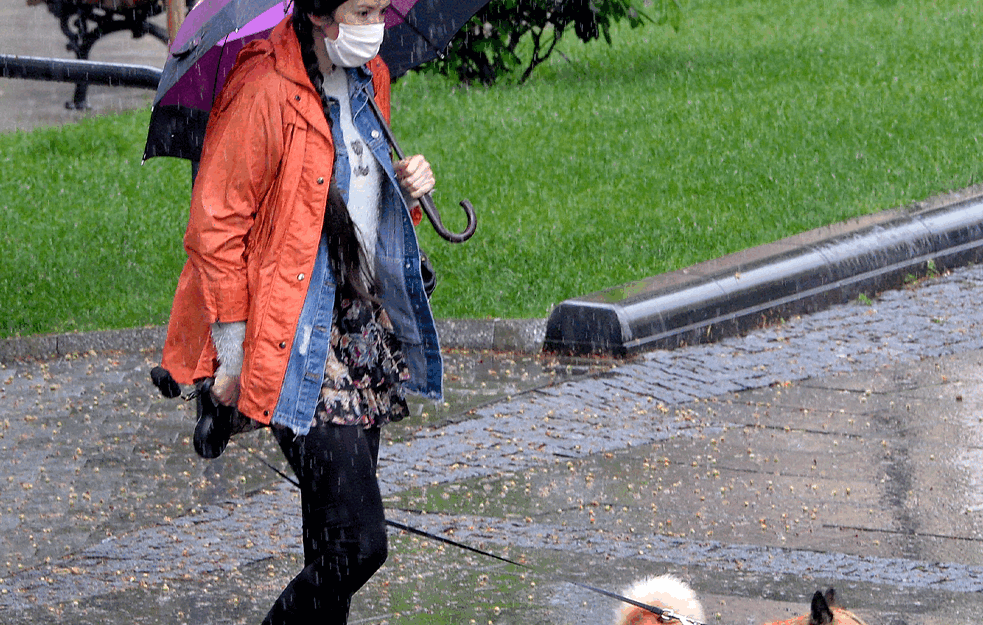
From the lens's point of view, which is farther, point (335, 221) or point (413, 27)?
point (413, 27)

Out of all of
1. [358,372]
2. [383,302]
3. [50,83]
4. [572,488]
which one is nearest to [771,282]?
[572,488]

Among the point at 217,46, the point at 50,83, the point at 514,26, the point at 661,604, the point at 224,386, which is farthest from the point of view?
the point at 50,83

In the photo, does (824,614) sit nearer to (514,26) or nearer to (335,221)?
(335,221)

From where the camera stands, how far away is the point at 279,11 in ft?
13.6

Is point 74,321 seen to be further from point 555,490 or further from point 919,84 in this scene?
point 919,84

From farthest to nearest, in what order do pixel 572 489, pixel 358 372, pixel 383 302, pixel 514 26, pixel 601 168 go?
pixel 514 26 < pixel 601 168 < pixel 572 489 < pixel 383 302 < pixel 358 372

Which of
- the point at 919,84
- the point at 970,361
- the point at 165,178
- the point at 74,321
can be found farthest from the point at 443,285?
the point at 919,84

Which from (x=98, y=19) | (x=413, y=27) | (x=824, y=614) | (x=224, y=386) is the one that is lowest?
(x=824, y=614)

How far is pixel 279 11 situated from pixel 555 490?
2.23 metres

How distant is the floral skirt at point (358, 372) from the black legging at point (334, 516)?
5 cm

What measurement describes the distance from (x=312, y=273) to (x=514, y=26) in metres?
10.4

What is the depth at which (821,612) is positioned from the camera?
9.36ft

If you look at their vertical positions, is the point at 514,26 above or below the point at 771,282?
above

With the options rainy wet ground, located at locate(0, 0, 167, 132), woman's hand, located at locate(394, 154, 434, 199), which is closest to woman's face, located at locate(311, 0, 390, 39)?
woman's hand, located at locate(394, 154, 434, 199)
